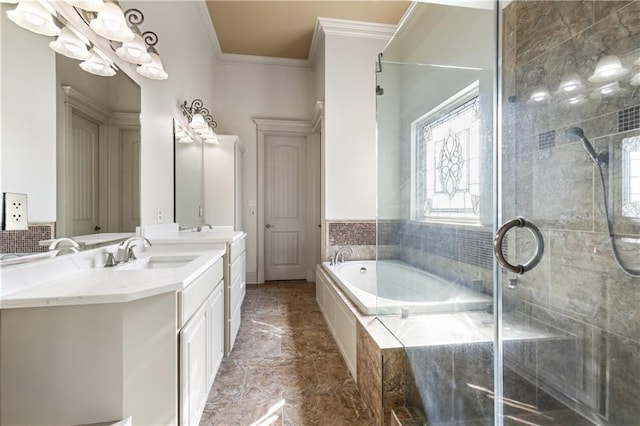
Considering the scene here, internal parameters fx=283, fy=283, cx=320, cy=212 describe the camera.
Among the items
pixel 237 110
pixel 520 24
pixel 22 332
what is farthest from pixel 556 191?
pixel 237 110

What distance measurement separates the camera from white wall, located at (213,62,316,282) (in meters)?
4.03

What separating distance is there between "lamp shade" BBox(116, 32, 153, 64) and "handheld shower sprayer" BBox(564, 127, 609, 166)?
2276 mm

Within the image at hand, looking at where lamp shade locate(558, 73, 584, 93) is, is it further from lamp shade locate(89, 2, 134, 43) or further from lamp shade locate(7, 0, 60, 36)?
lamp shade locate(7, 0, 60, 36)

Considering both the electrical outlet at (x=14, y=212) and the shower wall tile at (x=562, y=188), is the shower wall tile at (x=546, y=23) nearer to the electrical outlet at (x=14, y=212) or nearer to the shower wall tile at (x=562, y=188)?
the shower wall tile at (x=562, y=188)

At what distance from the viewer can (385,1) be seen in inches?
113

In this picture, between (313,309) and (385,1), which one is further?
(313,309)

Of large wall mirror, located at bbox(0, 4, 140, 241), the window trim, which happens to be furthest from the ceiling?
large wall mirror, located at bbox(0, 4, 140, 241)

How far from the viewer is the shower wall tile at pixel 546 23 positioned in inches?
55.0

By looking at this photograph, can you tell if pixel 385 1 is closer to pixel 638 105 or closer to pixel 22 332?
pixel 638 105

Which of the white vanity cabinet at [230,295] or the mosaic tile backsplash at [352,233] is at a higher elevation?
the mosaic tile backsplash at [352,233]

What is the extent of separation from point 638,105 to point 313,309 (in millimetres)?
2789

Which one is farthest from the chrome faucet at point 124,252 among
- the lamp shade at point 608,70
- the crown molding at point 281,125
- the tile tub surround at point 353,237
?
the crown molding at point 281,125

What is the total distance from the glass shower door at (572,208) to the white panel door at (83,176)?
2.10 m

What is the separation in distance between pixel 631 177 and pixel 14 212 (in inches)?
91.6
